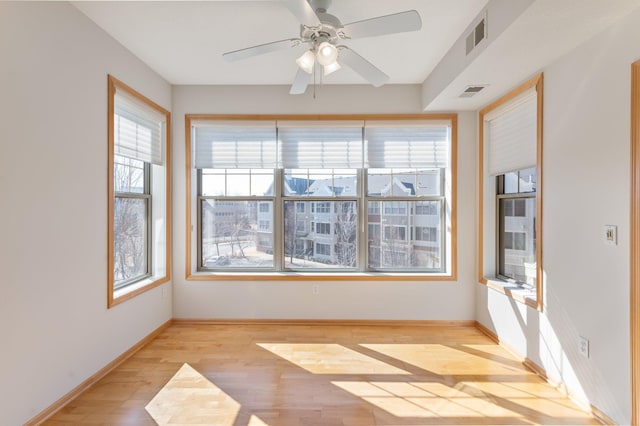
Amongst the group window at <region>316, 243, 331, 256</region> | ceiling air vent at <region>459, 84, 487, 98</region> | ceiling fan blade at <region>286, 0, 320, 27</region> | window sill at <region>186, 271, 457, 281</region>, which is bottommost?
window sill at <region>186, 271, 457, 281</region>

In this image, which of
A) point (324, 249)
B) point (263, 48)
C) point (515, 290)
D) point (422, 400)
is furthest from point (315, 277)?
point (263, 48)

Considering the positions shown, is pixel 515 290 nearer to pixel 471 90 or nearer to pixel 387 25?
pixel 471 90

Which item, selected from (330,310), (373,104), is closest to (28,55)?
(373,104)

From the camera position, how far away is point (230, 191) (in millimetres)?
3965

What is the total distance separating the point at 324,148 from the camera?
3.83 m

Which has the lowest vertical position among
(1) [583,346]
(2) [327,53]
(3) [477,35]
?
(1) [583,346]

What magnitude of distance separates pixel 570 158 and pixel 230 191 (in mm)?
3284

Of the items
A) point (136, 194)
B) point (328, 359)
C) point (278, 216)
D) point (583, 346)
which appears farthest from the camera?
point (278, 216)

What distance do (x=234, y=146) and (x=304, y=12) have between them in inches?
86.9

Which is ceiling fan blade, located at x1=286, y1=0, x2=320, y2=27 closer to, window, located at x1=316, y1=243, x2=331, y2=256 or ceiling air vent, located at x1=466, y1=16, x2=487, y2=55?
ceiling air vent, located at x1=466, y1=16, x2=487, y2=55

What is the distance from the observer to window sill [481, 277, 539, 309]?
282 cm

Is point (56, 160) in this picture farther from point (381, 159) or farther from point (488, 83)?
point (488, 83)

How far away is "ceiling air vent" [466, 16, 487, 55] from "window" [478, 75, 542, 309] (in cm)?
68

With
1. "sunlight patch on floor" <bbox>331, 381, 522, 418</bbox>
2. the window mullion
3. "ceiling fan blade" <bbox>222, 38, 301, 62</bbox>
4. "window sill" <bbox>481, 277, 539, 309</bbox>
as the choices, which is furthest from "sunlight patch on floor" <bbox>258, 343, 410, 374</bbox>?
"ceiling fan blade" <bbox>222, 38, 301, 62</bbox>
